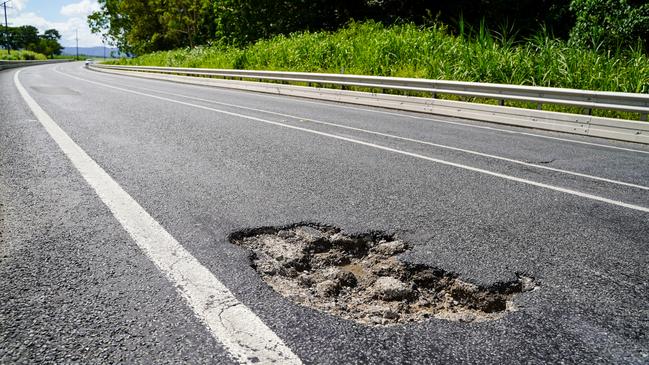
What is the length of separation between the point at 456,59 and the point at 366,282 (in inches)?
437

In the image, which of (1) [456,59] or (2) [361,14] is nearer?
(1) [456,59]

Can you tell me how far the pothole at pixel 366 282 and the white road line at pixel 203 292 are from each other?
0.31 metres

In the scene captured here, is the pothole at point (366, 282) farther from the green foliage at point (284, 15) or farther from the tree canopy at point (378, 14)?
the green foliage at point (284, 15)

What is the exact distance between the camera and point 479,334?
2080mm

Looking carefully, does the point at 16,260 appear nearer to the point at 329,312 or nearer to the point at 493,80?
the point at 329,312

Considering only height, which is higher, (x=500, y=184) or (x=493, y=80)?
(x=493, y=80)

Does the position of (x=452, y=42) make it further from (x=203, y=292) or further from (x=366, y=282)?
(x=203, y=292)

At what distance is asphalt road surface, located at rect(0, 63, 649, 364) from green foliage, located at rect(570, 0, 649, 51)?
9383 mm

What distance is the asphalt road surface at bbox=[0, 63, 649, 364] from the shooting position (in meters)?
2.00

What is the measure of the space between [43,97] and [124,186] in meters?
10.7

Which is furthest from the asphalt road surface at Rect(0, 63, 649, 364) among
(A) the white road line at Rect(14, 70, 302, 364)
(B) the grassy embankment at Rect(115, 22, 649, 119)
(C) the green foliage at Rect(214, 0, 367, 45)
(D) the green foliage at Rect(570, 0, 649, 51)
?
(C) the green foliage at Rect(214, 0, 367, 45)

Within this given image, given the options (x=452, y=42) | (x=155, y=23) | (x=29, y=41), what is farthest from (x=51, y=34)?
(x=452, y=42)

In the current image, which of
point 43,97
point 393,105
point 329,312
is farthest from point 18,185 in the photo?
point 43,97

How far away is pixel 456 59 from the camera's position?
1239 centimetres
